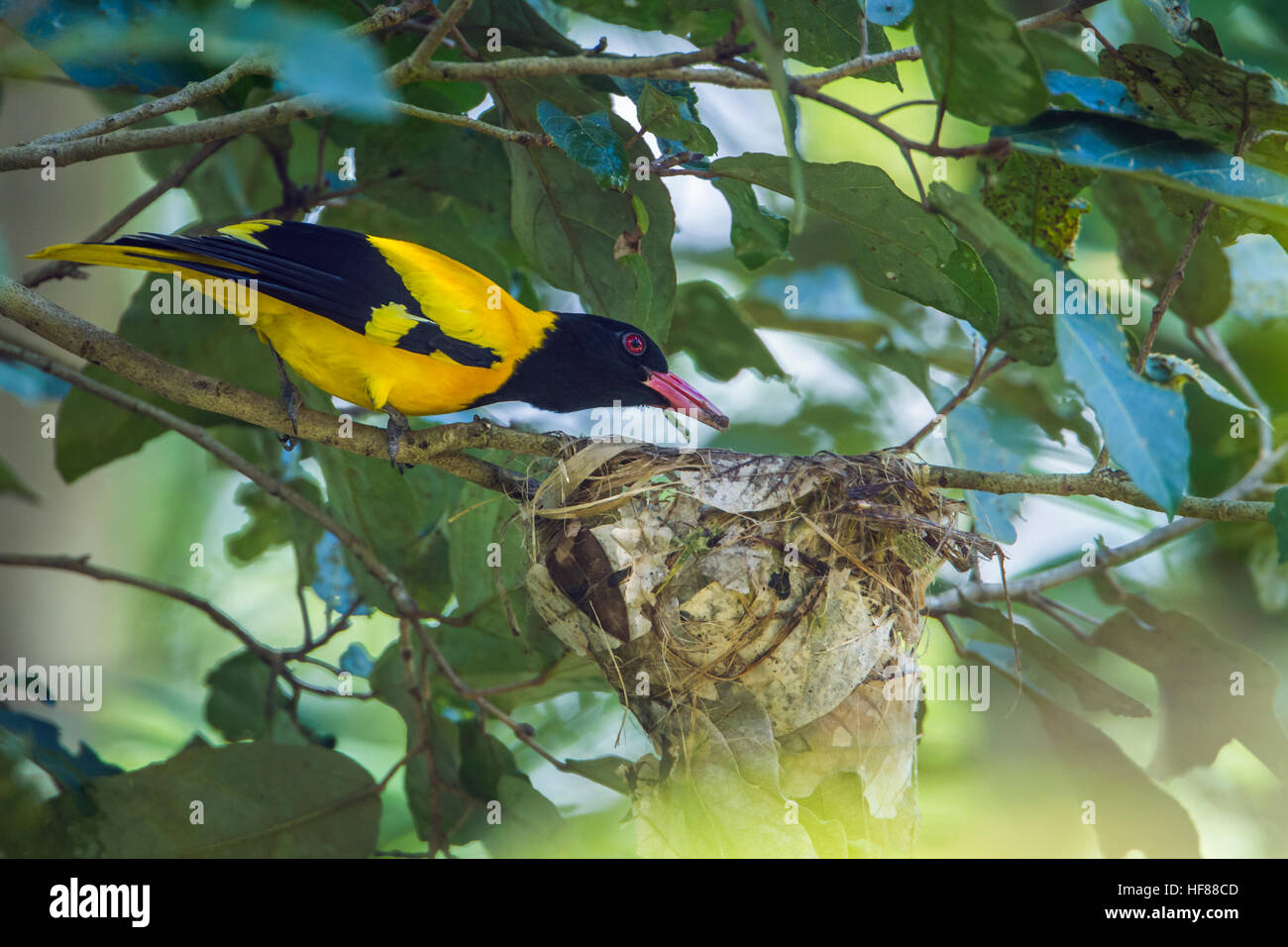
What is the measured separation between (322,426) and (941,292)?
161 centimetres

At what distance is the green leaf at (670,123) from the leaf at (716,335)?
972 millimetres

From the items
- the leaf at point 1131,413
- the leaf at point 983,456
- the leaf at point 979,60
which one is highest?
the leaf at point 979,60

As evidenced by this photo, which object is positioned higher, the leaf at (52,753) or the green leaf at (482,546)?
the green leaf at (482,546)

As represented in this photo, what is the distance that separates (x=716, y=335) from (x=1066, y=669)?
1.67 m

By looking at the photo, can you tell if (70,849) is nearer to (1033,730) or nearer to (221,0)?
(221,0)

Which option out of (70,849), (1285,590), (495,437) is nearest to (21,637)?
(70,849)

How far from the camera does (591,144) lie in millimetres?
2590

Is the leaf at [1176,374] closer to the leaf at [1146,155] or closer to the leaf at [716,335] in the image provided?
the leaf at [1146,155]

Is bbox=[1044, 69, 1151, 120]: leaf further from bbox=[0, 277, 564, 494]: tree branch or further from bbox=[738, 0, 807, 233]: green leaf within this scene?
bbox=[0, 277, 564, 494]: tree branch

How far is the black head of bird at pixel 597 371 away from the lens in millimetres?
3311

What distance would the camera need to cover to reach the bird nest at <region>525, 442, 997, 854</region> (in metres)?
2.73

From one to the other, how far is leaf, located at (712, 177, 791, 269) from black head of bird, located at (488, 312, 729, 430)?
0.55m

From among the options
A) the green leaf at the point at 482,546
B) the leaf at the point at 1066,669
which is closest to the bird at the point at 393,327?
the green leaf at the point at 482,546

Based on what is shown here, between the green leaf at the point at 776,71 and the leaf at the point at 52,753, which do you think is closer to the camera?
the green leaf at the point at 776,71
